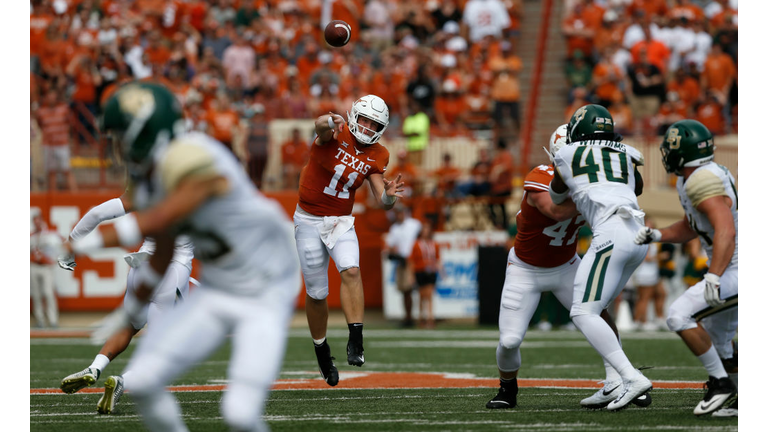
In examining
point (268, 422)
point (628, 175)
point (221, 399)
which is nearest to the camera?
point (268, 422)

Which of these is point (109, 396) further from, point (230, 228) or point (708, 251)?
point (708, 251)

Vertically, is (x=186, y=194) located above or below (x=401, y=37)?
below

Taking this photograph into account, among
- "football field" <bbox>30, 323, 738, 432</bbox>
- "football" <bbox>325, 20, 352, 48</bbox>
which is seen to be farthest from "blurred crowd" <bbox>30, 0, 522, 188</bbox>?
"football" <bbox>325, 20, 352, 48</bbox>

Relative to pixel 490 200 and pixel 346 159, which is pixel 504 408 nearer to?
pixel 346 159

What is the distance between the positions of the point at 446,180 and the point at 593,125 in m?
10.9

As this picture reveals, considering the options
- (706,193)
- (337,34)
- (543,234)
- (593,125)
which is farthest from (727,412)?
(337,34)

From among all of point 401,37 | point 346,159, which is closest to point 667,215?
point 401,37

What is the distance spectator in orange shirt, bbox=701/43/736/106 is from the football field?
21.2 feet

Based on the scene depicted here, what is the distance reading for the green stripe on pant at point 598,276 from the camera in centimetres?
651

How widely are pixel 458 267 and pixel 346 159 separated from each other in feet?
30.4

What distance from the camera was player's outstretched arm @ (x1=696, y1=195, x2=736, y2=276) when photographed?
604 centimetres

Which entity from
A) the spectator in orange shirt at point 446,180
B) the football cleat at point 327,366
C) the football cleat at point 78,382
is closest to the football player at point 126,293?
the football cleat at point 78,382

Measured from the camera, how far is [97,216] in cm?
702

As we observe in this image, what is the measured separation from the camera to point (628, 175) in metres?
6.82
